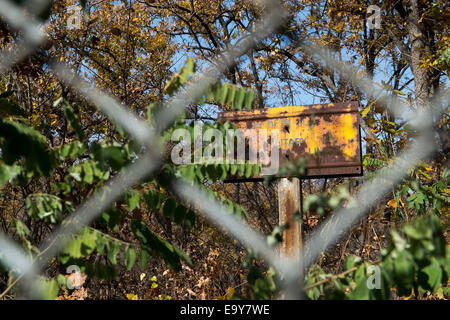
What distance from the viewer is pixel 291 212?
2.42 m

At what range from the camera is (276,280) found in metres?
1.95

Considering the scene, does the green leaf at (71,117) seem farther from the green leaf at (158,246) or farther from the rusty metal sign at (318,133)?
the rusty metal sign at (318,133)

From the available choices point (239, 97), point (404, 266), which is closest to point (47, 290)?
point (239, 97)

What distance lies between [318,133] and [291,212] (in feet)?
1.49

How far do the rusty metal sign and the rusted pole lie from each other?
0.13 meters

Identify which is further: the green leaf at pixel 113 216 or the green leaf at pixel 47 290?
the green leaf at pixel 113 216

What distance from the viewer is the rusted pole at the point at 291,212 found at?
231cm

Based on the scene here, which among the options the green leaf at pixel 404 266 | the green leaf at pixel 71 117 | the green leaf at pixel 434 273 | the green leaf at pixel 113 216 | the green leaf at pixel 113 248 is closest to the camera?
the green leaf at pixel 404 266

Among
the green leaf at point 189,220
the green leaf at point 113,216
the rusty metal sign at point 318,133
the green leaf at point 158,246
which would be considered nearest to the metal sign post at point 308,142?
the rusty metal sign at point 318,133

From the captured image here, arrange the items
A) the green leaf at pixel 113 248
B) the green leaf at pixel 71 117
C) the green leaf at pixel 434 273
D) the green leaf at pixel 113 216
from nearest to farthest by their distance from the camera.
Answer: the green leaf at pixel 434 273 → the green leaf at pixel 71 117 → the green leaf at pixel 113 248 → the green leaf at pixel 113 216

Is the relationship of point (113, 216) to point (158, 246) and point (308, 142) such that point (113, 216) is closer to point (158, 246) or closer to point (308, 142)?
point (158, 246)

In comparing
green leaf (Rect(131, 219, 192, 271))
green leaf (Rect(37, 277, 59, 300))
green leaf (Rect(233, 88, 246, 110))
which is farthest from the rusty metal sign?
green leaf (Rect(37, 277, 59, 300))

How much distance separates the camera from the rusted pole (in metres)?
2.31

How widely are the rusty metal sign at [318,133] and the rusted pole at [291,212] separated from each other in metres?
0.13
